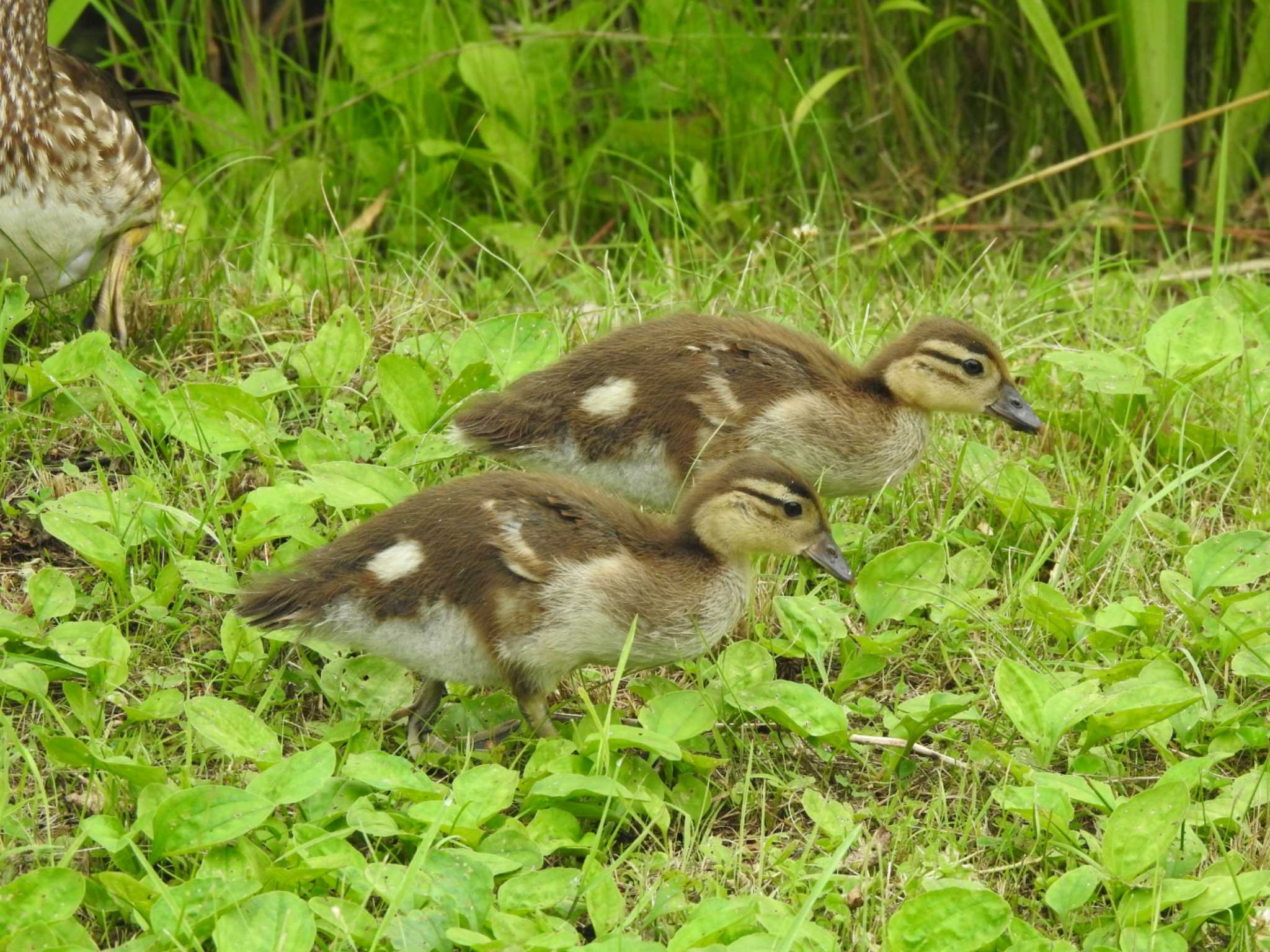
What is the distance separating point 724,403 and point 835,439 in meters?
0.30

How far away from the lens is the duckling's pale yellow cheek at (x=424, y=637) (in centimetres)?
336

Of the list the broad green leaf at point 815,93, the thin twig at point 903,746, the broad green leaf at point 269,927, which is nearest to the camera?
the broad green leaf at point 269,927

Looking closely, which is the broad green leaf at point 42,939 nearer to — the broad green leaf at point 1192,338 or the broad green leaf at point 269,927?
the broad green leaf at point 269,927

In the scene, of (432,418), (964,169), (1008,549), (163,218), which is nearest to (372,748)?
(432,418)

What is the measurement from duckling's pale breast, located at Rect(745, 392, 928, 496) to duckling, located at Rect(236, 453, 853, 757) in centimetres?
56

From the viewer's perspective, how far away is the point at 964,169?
7.08 metres

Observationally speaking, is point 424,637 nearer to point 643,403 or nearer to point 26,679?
point 26,679

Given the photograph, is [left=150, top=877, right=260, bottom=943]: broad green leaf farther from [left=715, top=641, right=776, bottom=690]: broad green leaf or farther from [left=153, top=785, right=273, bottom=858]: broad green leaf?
[left=715, top=641, right=776, bottom=690]: broad green leaf

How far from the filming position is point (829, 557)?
3742mm

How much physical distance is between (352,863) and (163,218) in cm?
340

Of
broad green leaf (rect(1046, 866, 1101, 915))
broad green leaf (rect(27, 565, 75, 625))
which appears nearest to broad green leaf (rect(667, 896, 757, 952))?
broad green leaf (rect(1046, 866, 1101, 915))

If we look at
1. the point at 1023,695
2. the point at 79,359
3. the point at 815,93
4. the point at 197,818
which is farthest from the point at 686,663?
the point at 815,93

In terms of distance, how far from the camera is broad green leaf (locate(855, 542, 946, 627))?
3.87m

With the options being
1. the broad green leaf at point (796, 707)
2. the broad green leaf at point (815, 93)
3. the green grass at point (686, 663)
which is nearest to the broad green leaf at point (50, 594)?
the green grass at point (686, 663)
